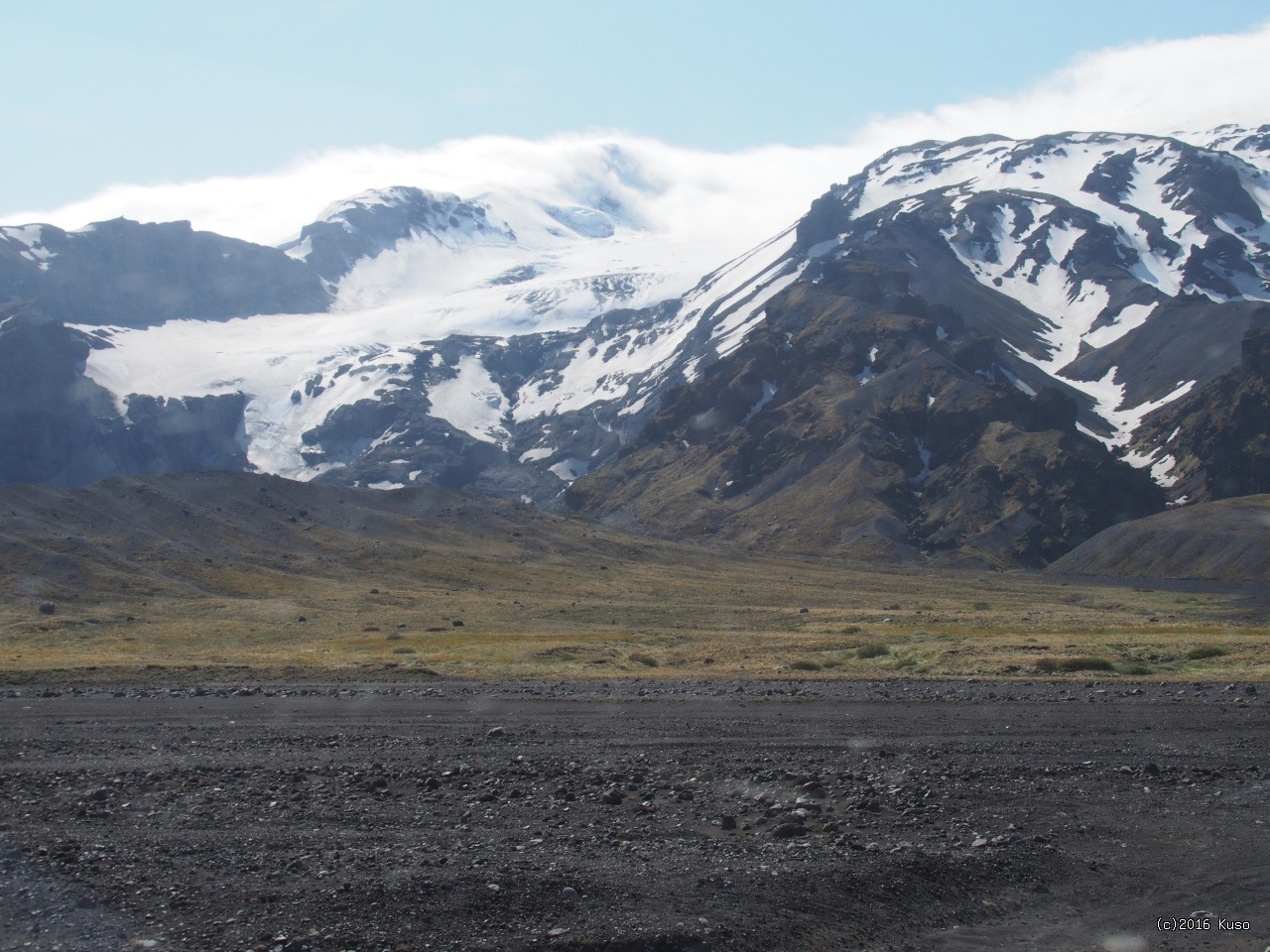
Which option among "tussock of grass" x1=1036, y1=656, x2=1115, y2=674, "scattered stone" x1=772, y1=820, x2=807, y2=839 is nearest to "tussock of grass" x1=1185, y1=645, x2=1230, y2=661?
"tussock of grass" x1=1036, y1=656, x2=1115, y2=674

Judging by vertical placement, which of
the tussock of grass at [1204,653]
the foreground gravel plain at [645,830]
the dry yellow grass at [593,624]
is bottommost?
the dry yellow grass at [593,624]

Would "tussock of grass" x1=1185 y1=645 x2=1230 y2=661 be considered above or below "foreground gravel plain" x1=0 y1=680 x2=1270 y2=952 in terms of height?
below

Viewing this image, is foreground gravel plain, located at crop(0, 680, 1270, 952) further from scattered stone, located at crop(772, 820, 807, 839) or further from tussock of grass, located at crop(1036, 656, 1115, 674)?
tussock of grass, located at crop(1036, 656, 1115, 674)

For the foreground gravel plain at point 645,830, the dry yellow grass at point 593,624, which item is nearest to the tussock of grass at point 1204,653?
the dry yellow grass at point 593,624

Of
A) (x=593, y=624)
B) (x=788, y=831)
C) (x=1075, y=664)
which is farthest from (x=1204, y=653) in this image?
(x=593, y=624)

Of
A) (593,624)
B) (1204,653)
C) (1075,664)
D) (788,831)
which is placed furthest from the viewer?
(593,624)

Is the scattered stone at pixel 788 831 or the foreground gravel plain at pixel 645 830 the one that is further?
the scattered stone at pixel 788 831

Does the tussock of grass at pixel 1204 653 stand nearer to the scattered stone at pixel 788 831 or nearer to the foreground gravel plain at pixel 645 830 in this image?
the foreground gravel plain at pixel 645 830

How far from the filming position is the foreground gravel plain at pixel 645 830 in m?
17.0

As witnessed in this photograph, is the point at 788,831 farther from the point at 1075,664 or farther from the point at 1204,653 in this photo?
the point at 1204,653

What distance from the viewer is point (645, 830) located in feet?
70.0

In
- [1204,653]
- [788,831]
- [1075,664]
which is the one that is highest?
[788,831]

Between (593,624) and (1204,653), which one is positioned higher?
(1204,653)

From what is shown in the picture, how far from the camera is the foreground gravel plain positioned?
17.0m
